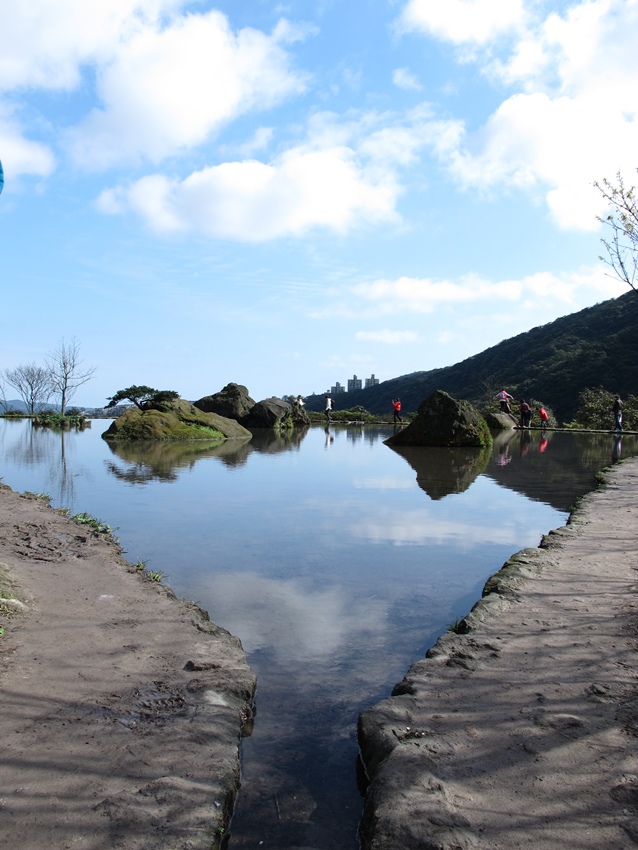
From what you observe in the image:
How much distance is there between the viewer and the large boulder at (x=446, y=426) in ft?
63.1

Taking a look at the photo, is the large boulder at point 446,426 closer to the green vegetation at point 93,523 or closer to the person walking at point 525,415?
→ the person walking at point 525,415

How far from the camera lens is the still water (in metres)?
2.88

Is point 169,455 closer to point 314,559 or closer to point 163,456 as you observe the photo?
point 163,456

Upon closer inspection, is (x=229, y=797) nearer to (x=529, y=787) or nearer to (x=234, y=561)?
(x=529, y=787)

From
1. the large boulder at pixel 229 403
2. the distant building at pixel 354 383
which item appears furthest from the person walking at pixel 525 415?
the distant building at pixel 354 383

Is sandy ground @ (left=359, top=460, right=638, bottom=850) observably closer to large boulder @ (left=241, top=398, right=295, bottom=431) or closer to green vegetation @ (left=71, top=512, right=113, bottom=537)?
green vegetation @ (left=71, top=512, right=113, bottom=537)

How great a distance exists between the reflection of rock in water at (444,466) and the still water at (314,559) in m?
0.09

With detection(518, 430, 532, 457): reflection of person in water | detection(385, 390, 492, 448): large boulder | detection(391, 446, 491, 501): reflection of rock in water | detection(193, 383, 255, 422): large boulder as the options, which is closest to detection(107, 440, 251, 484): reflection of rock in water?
detection(391, 446, 491, 501): reflection of rock in water

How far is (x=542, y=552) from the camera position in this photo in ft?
19.2

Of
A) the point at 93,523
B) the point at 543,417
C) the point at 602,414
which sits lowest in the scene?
the point at 93,523

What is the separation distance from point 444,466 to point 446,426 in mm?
5450

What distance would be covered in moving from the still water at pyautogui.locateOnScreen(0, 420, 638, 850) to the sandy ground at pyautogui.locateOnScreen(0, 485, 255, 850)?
7.8 inches

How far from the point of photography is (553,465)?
14.2 meters

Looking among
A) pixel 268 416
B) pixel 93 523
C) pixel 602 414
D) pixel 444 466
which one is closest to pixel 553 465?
pixel 444 466
